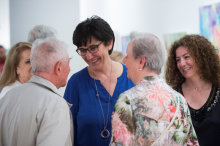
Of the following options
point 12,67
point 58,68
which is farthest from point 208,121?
point 12,67

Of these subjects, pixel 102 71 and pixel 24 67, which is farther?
pixel 24 67

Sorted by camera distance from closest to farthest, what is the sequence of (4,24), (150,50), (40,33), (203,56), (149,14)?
(150,50)
(203,56)
(40,33)
(149,14)
(4,24)

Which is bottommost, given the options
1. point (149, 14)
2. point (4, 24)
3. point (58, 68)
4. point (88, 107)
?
point (88, 107)

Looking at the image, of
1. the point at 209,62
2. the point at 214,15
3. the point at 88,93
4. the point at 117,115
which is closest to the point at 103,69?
the point at 88,93

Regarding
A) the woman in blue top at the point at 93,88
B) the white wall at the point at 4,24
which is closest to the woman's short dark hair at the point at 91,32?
the woman in blue top at the point at 93,88

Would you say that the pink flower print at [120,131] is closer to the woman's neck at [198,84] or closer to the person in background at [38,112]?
the person in background at [38,112]

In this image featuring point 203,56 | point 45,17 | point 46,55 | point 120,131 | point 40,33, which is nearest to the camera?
point 120,131

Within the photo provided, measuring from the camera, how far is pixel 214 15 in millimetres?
3387

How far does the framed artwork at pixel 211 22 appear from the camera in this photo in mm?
3361

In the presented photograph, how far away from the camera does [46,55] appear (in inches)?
68.1

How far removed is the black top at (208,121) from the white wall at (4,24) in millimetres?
4183

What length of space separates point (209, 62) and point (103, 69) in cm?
128

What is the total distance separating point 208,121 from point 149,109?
3.91 ft

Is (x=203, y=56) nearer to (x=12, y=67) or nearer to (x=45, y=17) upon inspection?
(x=12, y=67)
